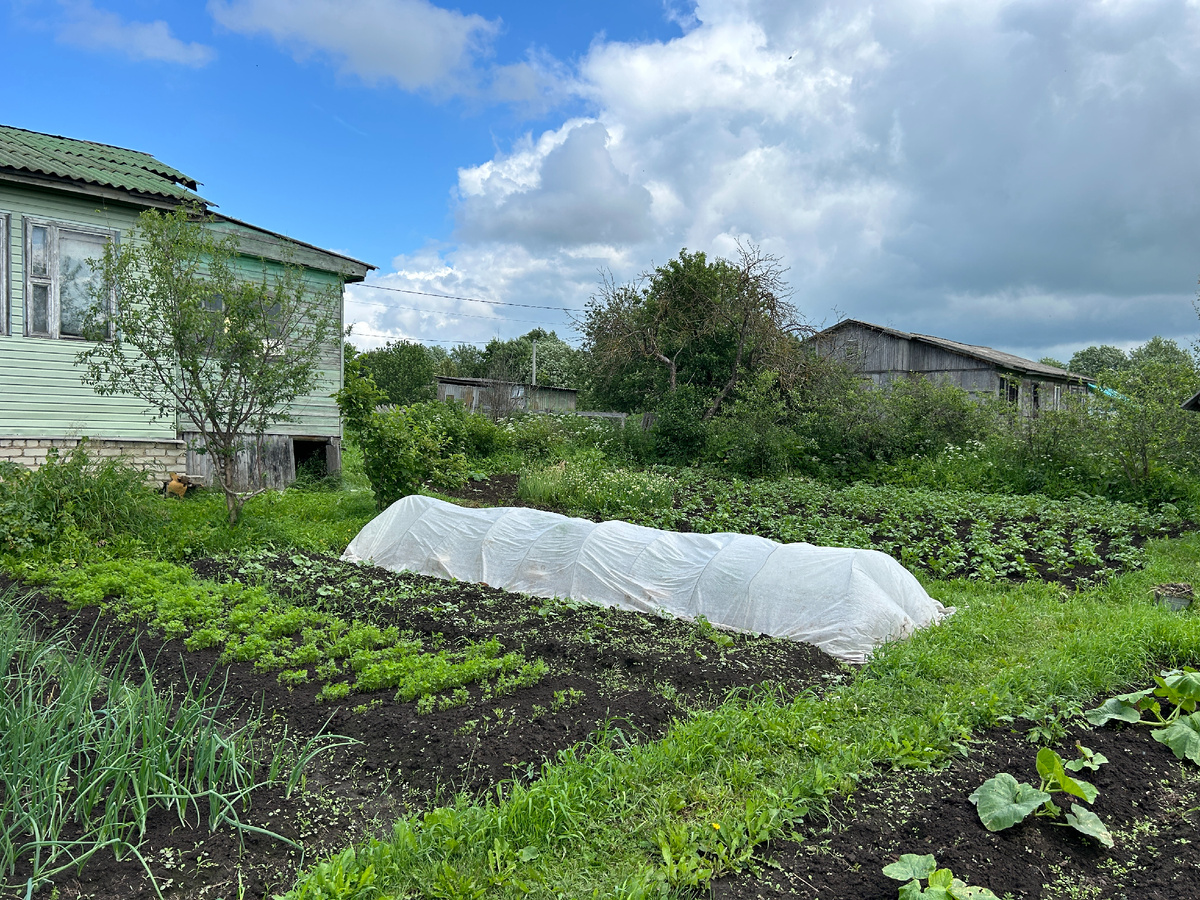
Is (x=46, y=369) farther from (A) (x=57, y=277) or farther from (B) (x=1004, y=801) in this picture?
(B) (x=1004, y=801)

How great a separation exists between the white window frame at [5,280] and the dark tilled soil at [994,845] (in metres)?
11.5

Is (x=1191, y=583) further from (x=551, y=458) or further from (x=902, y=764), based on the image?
(x=551, y=458)

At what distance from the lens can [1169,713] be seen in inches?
161

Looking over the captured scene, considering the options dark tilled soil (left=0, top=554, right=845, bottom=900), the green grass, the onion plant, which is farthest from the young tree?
the green grass

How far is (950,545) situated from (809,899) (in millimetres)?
7250

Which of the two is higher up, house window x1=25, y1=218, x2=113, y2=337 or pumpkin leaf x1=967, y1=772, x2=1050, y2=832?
house window x1=25, y1=218, x2=113, y2=337

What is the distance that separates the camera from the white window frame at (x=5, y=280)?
9859 mm

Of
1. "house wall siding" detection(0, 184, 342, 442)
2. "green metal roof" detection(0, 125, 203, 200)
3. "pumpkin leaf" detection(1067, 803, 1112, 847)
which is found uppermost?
"green metal roof" detection(0, 125, 203, 200)

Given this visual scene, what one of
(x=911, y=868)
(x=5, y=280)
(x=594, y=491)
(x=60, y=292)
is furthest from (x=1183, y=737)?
(x=5, y=280)

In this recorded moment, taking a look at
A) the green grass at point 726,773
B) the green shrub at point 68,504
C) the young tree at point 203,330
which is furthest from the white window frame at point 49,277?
the green grass at point 726,773

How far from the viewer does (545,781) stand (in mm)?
3109

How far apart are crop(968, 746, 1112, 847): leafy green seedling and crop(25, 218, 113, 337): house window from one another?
37.6 ft

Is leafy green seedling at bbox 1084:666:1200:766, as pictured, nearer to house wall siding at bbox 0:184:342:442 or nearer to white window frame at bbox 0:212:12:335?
house wall siding at bbox 0:184:342:442

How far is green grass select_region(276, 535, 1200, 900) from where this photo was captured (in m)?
2.64
